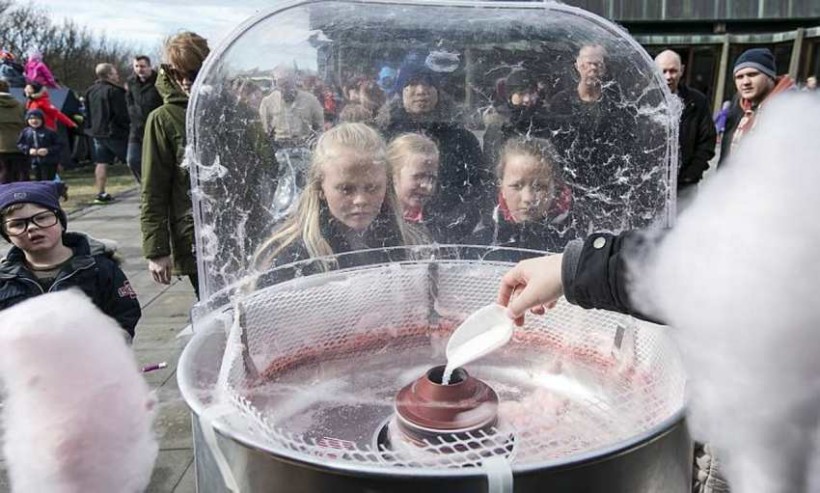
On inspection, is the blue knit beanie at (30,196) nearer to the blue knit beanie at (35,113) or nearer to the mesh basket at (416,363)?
the mesh basket at (416,363)

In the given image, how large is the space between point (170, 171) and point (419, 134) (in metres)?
1.20

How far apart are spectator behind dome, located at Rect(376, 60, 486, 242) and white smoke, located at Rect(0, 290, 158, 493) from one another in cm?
100

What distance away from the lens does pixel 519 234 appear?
203 centimetres

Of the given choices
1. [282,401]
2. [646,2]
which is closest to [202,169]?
[282,401]

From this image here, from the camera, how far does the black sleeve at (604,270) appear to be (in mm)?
1059

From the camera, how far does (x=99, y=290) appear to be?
213 cm

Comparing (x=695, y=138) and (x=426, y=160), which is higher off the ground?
(x=426, y=160)

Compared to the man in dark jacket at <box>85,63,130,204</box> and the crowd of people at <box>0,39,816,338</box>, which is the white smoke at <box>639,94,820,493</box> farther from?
the man in dark jacket at <box>85,63,130,204</box>

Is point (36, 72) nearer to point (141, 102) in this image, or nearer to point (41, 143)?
point (41, 143)

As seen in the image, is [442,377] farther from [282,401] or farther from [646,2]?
[646,2]

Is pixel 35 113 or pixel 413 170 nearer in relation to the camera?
pixel 413 170

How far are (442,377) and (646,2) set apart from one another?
10824mm

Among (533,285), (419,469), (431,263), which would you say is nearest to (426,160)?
(431,263)

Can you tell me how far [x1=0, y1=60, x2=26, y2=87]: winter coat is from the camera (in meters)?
8.59
